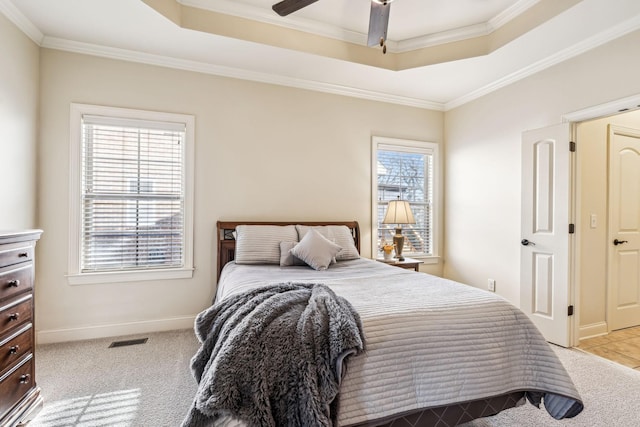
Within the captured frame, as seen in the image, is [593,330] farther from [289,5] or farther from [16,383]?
→ [16,383]

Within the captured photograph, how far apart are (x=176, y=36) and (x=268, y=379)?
→ 114 inches

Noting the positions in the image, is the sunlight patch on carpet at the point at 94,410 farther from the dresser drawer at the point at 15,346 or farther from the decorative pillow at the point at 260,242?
the decorative pillow at the point at 260,242

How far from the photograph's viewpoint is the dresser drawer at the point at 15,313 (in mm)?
1607

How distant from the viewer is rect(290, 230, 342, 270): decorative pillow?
2.79m

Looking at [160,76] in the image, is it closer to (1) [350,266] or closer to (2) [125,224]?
(2) [125,224]

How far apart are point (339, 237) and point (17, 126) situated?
2.90m

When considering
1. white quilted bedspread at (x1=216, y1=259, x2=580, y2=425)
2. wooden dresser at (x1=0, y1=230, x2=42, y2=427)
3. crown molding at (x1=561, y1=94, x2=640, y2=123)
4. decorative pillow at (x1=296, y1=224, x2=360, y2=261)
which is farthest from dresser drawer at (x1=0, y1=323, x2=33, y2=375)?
crown molding at (x1=561, y1=94, x2=640, y2=123)

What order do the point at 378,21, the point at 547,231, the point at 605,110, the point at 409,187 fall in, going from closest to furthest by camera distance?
1. the point at 378,21
2. the point at 605,110
3. the point at 547,231
4. the point at 409,187

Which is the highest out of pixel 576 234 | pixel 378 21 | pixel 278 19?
pixel 278 19

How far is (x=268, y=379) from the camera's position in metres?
1.22

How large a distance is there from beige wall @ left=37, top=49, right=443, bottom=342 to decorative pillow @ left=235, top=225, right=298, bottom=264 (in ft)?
1.24

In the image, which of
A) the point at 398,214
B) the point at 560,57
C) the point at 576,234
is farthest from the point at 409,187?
the point at 560,57

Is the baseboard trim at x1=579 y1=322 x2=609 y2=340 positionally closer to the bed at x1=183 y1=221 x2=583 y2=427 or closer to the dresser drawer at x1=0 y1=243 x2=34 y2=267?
the bed at x1=183 y1=221 x2=583 y2=427

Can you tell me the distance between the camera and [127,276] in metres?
3.05
